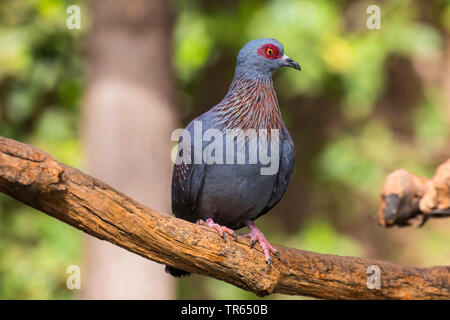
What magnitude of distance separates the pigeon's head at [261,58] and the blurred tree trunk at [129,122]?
2.59 metres

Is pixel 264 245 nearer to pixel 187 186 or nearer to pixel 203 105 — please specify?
pixel 187 186

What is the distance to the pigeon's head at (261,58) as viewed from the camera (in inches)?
131

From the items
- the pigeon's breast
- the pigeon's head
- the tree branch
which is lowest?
the tree branch

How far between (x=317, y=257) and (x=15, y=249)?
6.18 meters

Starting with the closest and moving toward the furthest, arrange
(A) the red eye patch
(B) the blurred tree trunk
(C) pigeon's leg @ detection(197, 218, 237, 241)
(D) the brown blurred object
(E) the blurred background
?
1. (C) pigeon's leg @ detection(197, 218, 237, 241)
2. (A) the red eye patch
3. (D) the brown blurred object
4. (B) the blurred tree trunk
5. (E) the blurred background

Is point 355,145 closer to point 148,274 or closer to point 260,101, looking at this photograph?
point 148,274

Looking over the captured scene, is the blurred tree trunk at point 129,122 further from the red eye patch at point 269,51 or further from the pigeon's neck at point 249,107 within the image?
the red eye patch at point 269,51

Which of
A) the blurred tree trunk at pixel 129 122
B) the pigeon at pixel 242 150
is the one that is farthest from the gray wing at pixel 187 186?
the blurred tree trunk at pixel 129 122

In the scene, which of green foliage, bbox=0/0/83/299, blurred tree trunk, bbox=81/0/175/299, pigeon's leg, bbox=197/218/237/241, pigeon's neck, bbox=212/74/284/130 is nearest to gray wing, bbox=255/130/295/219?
pigeon's neck, bbox=212/74/284/130

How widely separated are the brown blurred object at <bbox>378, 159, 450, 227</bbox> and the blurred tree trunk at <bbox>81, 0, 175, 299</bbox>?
2454 mm

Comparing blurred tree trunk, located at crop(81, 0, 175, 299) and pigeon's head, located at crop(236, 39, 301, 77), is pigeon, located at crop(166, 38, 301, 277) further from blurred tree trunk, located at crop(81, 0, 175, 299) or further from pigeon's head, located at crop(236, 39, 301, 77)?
blurred tree trunk, located at crop(81, 0, 175, 299)

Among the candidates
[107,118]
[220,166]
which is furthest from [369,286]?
[107,118]

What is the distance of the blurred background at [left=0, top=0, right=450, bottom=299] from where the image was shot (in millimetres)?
5902

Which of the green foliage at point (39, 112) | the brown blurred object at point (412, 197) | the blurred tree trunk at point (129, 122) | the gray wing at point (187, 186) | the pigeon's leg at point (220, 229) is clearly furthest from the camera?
the green foliage at point (39, 112)
